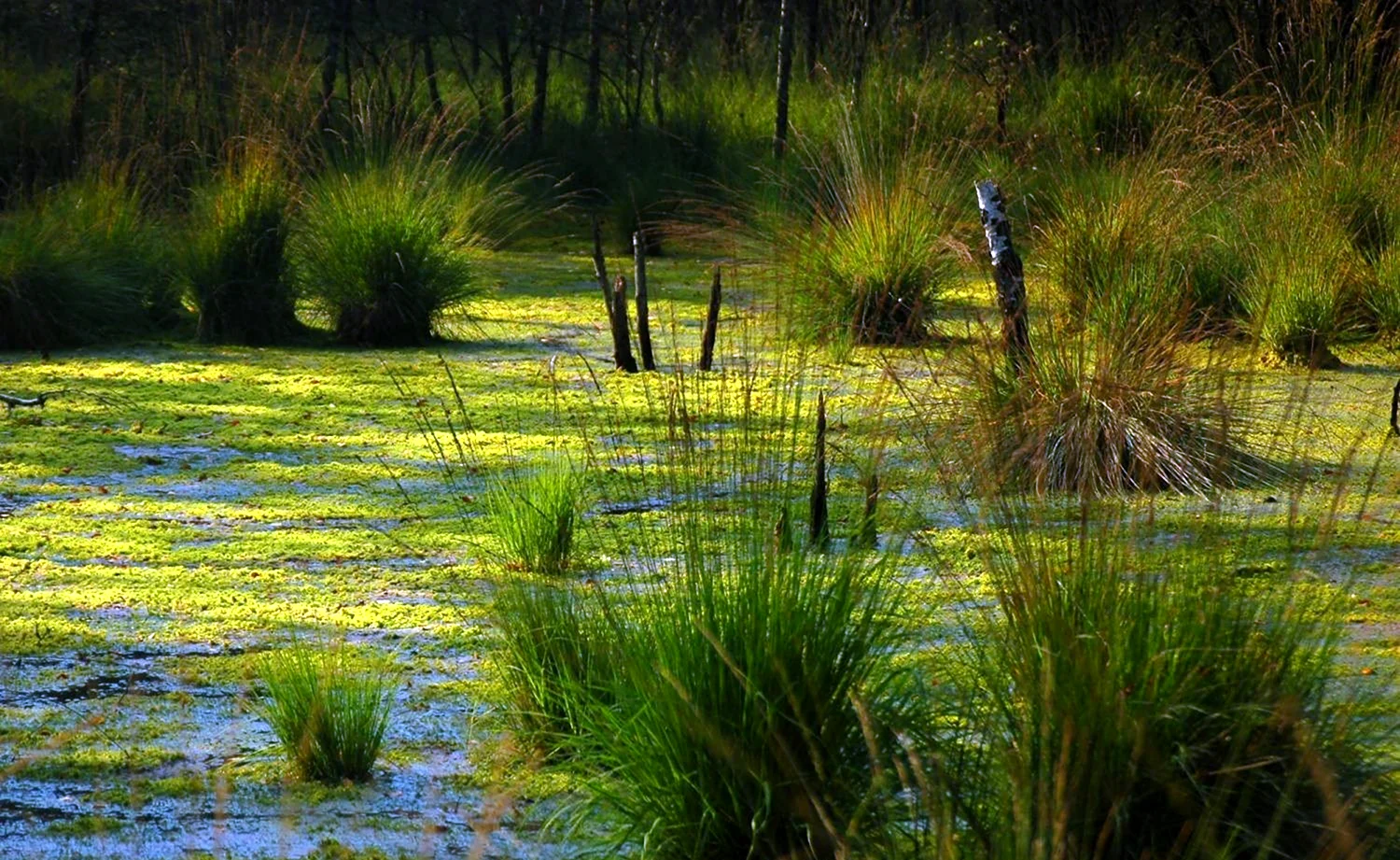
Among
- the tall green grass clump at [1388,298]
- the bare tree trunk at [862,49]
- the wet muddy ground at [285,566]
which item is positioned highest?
the bare tree trunk at [862,49]

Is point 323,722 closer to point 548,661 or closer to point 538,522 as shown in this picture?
point 548,661

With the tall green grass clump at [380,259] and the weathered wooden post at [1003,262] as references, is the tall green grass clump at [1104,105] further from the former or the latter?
the weathered wooden post at [1003,262]

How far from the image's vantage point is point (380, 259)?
8.74 m

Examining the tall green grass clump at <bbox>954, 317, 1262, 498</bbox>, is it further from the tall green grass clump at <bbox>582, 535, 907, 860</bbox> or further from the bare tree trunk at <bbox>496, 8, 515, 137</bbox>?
the bare tree trunk at <bbox>496, 8, 515, 137</bbox>

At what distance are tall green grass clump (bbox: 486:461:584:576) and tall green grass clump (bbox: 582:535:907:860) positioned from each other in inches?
65.2

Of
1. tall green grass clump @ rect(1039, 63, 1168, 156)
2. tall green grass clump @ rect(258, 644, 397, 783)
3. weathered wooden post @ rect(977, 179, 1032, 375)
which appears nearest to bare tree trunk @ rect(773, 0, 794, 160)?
tall green grass clump @ rect(1039, 63, 1168, 156)

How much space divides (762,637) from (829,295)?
18.1ft

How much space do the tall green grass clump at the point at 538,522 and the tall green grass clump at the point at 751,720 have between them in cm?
166

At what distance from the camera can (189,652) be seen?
411 cm

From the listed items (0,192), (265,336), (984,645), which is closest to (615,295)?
(265,336)

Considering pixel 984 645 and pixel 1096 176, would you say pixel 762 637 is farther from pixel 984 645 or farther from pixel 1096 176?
pixel 1096 176

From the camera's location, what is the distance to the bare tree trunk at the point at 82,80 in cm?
1226

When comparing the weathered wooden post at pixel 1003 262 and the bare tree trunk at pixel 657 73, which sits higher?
the bare tree trunk at pixel 657 73

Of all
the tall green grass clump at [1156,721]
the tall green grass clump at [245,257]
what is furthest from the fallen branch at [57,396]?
the tall green grass clump at [1156,721]
